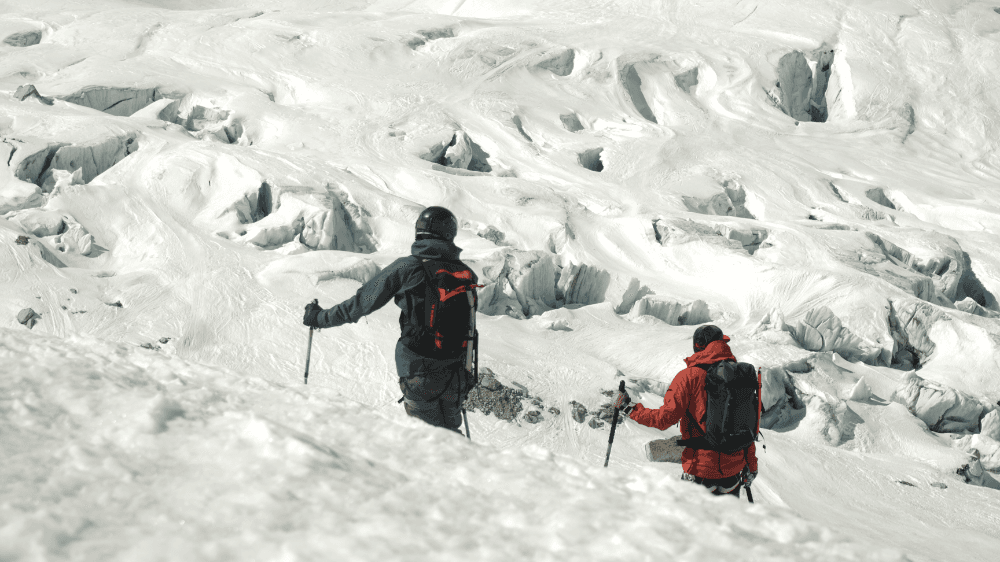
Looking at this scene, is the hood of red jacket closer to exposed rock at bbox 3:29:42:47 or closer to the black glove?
the black glove

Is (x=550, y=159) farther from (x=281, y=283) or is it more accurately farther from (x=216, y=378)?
(x=216, y=378)

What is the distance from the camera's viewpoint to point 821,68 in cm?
2591

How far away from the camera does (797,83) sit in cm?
2600

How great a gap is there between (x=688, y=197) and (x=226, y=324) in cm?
1216

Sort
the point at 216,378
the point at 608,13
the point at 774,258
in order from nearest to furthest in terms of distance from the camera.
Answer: the point at 216,378, the point at 774,258, the point at 608,13

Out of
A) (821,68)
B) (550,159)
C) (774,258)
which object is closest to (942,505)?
(774,258)

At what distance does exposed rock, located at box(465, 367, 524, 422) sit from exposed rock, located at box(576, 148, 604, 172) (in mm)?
11628

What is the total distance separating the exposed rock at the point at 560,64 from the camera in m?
23.5

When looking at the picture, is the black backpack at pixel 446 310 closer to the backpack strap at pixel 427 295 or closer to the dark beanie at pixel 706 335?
the backpack strap at pixel 427 295

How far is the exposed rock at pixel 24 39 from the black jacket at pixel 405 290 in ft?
83.4

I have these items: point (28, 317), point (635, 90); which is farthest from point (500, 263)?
point (635, 90)

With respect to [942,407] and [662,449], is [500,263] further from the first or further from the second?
[662,449]

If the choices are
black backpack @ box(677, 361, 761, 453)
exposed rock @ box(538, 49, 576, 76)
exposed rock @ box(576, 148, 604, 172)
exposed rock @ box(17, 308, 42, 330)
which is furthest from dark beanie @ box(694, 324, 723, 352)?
exposed rock @ box(538, 49, 576, 76)

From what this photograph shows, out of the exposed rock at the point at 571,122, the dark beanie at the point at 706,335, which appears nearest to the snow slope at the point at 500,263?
the exposed rock at the point at 571,122
